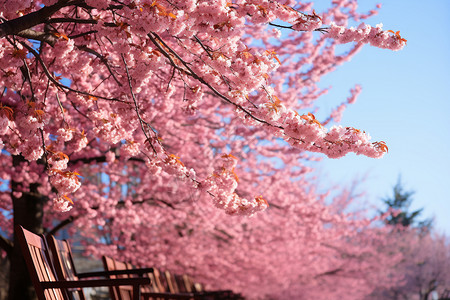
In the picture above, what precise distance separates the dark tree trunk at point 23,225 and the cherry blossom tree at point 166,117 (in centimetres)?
2

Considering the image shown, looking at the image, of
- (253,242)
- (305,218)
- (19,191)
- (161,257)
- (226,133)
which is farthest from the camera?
(253,242)

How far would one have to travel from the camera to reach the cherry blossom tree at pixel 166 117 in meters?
3.32

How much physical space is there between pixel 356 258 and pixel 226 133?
1087 centimetres

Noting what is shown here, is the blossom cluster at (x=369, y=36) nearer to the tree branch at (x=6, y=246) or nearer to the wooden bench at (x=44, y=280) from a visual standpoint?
the wooden bench at (x=44, y=280)

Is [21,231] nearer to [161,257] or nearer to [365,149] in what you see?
[365,149]

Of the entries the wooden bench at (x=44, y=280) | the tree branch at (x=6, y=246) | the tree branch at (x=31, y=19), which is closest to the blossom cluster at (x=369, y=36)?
the tree branch at (x=31, y=19)

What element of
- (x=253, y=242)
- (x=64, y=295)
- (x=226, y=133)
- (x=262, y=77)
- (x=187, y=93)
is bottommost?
(x=64, y=295)

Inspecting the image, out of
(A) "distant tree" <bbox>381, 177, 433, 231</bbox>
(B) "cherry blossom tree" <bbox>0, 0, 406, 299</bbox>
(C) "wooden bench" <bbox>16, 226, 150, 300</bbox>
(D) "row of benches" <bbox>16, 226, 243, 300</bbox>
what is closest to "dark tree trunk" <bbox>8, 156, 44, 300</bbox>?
(B) "cherry blossom tree" <bbox>0, 0, 406, 299</bbox>

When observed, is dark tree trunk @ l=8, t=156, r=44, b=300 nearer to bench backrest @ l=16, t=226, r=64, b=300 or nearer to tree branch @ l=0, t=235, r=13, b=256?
tree branch @ l=0, t=235, r=13, b=256

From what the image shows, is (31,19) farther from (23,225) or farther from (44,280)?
(23,225)

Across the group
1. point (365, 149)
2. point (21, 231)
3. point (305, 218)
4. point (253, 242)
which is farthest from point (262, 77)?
point (253, 242)

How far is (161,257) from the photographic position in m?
10.1

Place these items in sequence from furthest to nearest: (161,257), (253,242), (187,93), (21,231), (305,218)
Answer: (253,242), (305,218), (161,257), (187,93), (21,231)

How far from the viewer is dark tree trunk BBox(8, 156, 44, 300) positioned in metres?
6.11
